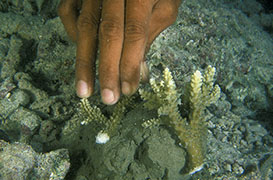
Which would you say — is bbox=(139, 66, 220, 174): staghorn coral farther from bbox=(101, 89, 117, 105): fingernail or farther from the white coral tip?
bbox=(101, 89, 117, 105): fingernail

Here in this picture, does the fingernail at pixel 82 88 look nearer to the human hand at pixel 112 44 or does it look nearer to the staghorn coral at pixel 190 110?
the human hand at pixel 112 44

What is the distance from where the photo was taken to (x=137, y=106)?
2.40 metres

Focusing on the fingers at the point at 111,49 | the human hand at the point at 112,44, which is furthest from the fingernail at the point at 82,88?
the fingers at the point at 111,49

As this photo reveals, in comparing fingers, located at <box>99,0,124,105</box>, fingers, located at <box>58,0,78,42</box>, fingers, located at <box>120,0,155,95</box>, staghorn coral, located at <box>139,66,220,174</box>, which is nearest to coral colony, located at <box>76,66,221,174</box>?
staghorn coral, located at <box>139,66,220,174</box>

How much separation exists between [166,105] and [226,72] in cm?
208

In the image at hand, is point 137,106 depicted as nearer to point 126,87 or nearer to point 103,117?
point 103,117

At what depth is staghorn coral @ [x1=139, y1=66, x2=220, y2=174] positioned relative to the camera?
Answer: 6.32 ft

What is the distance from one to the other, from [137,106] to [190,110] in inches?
25.8

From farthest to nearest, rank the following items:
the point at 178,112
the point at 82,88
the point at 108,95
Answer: the point at 178,112 < the point at 82,88 < the point at 108,95

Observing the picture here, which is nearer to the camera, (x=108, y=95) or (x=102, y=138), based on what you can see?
(x=108, y=95)

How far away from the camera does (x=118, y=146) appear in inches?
80.8

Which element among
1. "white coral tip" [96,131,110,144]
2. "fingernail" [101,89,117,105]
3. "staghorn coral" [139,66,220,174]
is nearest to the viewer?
"fingernail" [101,89,117,105]

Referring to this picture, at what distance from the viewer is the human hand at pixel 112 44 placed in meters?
1.25

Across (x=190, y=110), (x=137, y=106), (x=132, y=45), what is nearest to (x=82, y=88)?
(x=132, y=45)
